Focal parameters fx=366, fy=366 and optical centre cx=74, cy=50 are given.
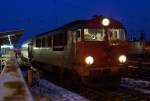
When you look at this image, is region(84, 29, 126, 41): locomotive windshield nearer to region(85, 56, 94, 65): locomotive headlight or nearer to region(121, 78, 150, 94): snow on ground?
region(85, 56, 94, 65): locomotive headlight

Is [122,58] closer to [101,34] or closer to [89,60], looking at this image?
[101,34]

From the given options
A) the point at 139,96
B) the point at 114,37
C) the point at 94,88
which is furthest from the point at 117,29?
the point at 139,96

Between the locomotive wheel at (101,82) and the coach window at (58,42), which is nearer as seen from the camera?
the locomotive wheel at (101,82)

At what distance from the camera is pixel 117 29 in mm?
16531

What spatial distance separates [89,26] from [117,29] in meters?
1.39

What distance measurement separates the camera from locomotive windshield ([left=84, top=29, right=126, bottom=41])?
1593cm

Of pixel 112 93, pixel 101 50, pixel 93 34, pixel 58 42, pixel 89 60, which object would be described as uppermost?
pixel 93 34

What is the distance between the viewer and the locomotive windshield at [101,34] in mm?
15930

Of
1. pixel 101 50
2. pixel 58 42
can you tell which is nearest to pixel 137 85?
pixel 101 50

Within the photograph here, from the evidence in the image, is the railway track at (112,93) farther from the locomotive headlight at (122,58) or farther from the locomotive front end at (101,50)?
the locomotive headlight at (122,58)

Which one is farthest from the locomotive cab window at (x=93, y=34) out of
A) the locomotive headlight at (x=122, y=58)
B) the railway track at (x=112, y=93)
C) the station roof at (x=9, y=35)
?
the station roof at (x=9, y=35)

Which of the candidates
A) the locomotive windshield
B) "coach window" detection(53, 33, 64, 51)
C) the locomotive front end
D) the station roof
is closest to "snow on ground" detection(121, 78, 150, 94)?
the locomotive front end

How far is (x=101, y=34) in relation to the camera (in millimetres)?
16281

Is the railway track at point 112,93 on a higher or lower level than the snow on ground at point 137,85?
lower
